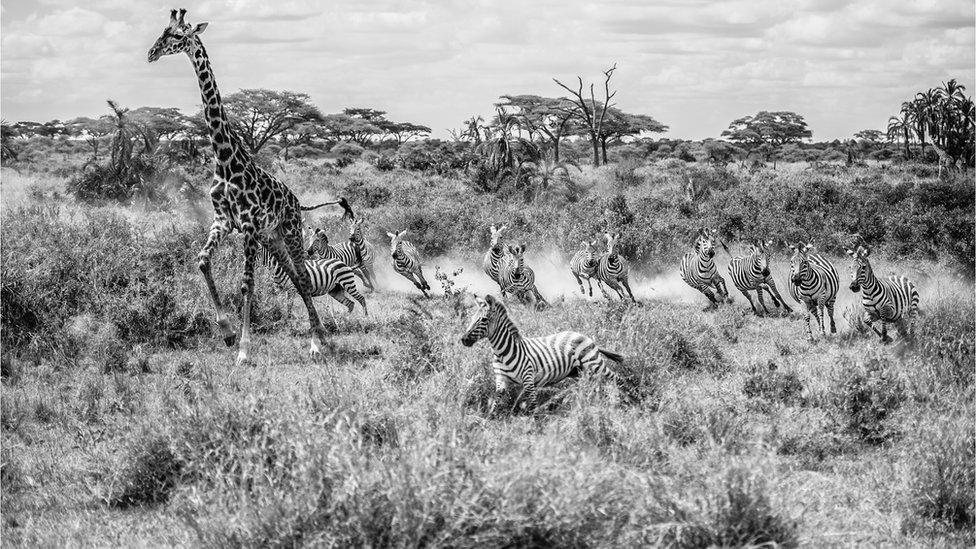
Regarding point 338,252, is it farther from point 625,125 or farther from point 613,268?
point 625,125

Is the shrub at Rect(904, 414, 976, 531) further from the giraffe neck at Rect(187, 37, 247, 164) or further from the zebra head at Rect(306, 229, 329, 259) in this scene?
the zebra head at Rect(306, 229, 329, 259)

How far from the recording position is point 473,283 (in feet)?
65.4

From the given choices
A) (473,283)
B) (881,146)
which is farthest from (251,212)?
(881,146)

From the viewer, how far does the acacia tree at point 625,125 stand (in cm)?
5178

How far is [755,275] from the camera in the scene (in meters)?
14.4

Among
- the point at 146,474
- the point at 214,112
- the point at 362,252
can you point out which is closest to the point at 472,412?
the point at 146,474

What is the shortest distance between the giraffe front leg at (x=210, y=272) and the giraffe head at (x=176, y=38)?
2.13 meters

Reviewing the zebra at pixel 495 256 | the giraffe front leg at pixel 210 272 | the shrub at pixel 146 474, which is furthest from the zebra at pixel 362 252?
the shrub at pixel 146 474

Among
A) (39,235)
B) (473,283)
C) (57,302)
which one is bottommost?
(473,283)

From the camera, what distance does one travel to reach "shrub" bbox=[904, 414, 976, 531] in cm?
602

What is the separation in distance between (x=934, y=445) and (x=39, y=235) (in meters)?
12.6

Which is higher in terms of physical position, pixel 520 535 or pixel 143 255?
pixel 143 255

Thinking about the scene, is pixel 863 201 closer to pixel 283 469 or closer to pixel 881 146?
pixel 283 469

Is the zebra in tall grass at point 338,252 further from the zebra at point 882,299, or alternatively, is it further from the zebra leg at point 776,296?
the zebra at point 882,299
